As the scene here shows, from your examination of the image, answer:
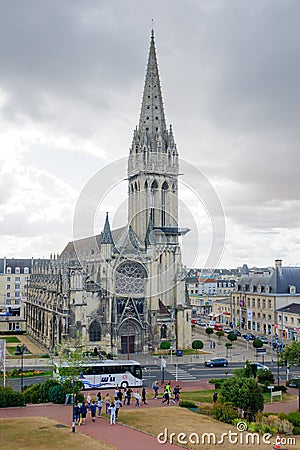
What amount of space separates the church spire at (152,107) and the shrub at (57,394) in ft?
192

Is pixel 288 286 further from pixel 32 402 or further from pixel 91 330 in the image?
pixel 32 402

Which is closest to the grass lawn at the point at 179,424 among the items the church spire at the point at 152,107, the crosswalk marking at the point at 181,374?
the crosswalk marking at the point at 181,374

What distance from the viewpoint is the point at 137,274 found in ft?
260

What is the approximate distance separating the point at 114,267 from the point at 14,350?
1942 cm

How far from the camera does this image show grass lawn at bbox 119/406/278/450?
87.8 feet

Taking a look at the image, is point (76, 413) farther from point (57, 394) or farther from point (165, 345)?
point (165, 345)

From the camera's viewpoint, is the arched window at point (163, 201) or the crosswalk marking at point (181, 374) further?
the arched window at point (163, 201)

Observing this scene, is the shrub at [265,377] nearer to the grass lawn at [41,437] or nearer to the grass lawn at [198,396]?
the grass lawn at [198,396]

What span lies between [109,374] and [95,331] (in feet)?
90.4

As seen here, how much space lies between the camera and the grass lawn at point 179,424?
26766mm

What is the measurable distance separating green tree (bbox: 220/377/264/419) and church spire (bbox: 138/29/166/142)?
201 feet

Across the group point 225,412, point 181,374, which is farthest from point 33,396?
point 181,374

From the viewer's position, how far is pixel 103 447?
26.1 meters

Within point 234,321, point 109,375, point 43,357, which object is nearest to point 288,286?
point 234,321
